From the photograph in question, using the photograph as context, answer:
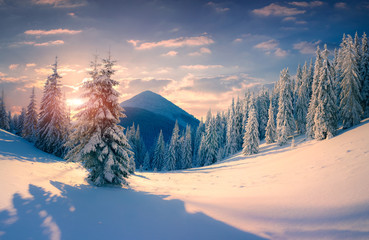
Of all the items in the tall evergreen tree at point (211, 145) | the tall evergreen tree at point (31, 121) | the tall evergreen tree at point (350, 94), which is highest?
the tall evergreen tree at point (350, 94)

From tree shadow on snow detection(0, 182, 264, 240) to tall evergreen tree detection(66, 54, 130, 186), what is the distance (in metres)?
4.24

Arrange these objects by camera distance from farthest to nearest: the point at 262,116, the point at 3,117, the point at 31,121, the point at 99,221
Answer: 1. the point at 262,116
2. the point at 3,117
3. the point at 31,121
4. the point at 99,221

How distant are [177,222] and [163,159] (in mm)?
56000

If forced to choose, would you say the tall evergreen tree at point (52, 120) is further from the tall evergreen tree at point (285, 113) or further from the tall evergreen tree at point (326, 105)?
the tall evergreen tree at point (285, 113)

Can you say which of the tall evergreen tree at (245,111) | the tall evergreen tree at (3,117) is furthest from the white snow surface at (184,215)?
the tall evergreen tree at (3,117)

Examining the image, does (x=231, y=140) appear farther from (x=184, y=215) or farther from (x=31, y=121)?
(x=31, y=121)

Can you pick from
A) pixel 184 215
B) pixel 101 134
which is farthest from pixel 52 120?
pixel 184 215

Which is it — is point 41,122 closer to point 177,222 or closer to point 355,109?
point 177,222

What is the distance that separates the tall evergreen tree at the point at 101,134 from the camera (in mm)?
12680

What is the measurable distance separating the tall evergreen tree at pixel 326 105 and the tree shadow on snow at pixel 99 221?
2849 cm

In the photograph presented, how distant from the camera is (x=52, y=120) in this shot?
2602cm

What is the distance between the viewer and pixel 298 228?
5.59m

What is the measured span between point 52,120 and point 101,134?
62.0 feet

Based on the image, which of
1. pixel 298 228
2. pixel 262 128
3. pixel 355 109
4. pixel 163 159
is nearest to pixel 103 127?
pixel 298 228
